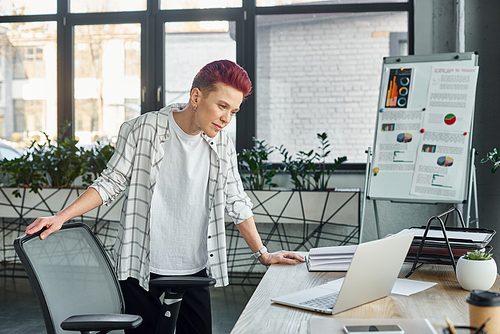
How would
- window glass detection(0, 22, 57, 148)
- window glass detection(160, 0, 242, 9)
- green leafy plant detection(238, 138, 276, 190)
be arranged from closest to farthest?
green leafy plant detection(238, 138, 276, 190) < window glass detection(160, 0, 242, 9) < window glass detection(0, 22, 57, 148)

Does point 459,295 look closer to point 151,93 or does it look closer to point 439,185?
point 439,185

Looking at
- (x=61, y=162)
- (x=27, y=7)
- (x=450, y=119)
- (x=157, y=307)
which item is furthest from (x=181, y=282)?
(x=27, y=7)

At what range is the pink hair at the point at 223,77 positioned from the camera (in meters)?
1.53

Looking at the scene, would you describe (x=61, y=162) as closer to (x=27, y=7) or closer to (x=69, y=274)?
(x=27, y=7)

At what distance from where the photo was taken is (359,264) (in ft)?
3.26

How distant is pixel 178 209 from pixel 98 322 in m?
0.60

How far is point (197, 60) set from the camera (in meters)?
4.34

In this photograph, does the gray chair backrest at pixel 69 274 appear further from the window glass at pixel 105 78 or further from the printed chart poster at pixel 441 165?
the window glass at pixel 105 78

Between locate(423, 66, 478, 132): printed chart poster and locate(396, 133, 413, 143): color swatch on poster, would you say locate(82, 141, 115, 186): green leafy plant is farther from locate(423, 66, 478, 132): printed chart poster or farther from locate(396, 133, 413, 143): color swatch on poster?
locate(423, 66, 478, 132): printed chart poster

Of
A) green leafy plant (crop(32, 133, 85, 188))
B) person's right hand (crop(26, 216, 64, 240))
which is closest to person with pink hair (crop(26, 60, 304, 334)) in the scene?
person's right hand (crop(26, 216, 64, 240))

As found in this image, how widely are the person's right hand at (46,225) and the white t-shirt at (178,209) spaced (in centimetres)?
39

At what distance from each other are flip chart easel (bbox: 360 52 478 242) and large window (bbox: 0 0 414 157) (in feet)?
3.05

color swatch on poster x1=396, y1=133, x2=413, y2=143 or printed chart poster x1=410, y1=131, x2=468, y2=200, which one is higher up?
color swatch on poster x1=396, y1=133, x2=413, y2=143

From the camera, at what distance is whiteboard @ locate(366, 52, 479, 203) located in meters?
2.95
